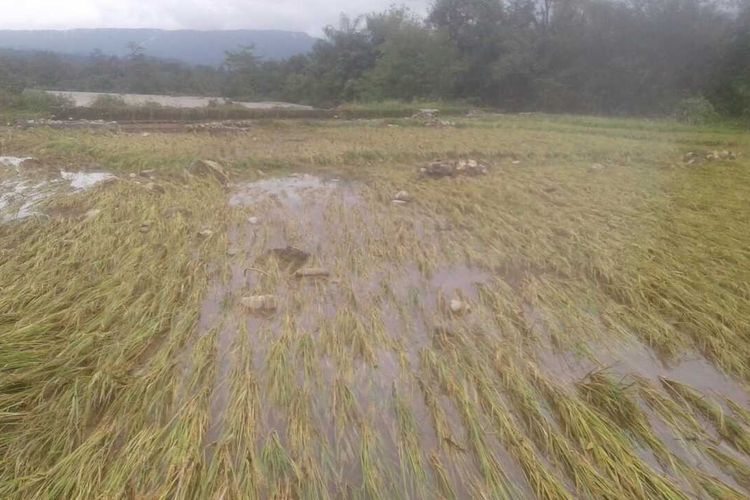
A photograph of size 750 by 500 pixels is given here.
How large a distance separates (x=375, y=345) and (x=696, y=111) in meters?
20.2

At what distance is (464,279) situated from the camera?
4352 mm

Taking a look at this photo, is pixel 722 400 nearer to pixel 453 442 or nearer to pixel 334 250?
pixel 453 442

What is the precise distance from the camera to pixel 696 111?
55.5 feet

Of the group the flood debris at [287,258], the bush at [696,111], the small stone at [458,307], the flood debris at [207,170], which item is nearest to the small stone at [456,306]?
the small stone at [458,307]

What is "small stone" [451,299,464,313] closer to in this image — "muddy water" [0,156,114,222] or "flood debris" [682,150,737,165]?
"muddy water" [0,156,114,222]

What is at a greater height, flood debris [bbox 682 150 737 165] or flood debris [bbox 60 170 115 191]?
flood debris [bbox 682 150 737 165]

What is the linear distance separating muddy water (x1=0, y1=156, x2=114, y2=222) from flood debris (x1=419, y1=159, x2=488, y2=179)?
5932 mm

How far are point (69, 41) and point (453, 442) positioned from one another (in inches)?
9844

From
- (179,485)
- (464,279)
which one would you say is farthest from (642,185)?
(179,485)

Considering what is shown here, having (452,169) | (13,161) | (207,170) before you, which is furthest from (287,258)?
(13,161)

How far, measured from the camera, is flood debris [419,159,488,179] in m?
8.38

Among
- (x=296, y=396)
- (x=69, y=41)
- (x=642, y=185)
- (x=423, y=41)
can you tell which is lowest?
(x=296, y=396)

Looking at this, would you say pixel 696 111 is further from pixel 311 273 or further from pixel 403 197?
pixel 311 273

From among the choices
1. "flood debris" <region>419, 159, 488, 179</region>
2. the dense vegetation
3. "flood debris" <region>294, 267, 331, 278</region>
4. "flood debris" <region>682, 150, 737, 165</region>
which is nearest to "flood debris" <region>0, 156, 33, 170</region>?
"flood debris" <region>294, 267, 331, 278</region>
